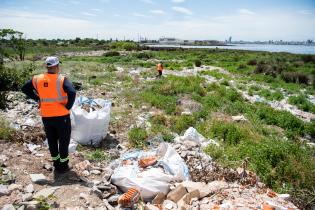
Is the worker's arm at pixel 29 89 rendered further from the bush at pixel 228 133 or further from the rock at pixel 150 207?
the bush at pixel 228 133

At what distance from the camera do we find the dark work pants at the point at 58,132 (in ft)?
13.2

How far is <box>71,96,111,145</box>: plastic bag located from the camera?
5152 mm

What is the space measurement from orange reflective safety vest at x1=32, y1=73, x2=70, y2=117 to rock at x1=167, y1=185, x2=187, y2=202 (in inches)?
69.2

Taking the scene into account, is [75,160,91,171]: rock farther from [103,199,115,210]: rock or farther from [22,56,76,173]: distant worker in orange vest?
[103,199,115,210]: rock

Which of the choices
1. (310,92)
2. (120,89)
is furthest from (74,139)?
(310,92)

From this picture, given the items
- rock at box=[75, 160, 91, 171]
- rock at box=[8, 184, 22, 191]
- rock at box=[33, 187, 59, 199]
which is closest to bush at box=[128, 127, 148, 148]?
rock at box=[75, 160, 91, 171]

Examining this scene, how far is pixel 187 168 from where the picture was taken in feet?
14.2

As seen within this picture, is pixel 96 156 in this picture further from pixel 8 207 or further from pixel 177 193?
pixel 8 207

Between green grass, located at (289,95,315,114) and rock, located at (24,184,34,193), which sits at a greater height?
rock, located at (24,184,34,193)

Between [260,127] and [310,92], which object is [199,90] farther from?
[310,92]

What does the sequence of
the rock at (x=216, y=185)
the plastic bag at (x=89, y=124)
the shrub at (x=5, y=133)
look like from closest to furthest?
1. the rock at (x=216, y=185)
2. the shrub at (x=5, y=133)
3. the plastic bag at (x=89, y=124)

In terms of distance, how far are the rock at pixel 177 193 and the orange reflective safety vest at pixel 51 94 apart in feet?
5.77

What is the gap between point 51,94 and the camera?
12.8 ft

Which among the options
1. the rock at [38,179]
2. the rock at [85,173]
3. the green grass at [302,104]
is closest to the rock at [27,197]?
the rock at [38,179]
